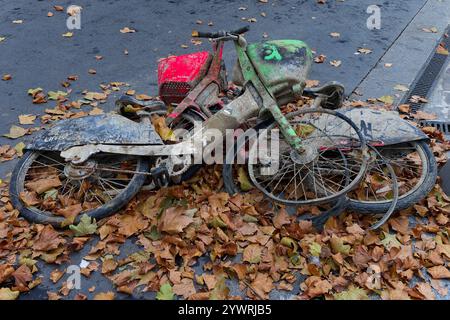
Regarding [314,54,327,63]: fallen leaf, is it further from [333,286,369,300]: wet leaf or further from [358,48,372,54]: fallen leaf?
[333,286,369,300]: wet leaf

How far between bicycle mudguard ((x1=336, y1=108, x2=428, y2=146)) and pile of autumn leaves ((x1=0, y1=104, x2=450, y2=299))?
21.8 inches

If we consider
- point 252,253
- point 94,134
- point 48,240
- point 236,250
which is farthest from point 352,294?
point 94,134

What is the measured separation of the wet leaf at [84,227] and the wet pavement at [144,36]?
1.23m

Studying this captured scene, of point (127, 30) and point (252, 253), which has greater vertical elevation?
point (127, 30)

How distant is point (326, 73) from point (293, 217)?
288 centimetres

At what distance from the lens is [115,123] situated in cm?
368

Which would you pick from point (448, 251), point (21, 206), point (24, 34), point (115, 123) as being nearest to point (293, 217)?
point (448, 251)

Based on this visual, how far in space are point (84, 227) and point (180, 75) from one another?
1659 mm

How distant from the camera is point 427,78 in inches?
223

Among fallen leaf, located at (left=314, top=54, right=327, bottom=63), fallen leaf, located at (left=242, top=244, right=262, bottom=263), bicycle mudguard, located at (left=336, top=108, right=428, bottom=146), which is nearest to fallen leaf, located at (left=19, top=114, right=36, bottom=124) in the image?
fallen leaf, located at (left=242, top=244, right=262, bottom=263)

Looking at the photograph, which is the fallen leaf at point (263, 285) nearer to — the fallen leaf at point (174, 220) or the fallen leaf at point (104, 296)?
the fallen leaf at point (174, 220)

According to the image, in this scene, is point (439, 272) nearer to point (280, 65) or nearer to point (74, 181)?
point (280, 65)

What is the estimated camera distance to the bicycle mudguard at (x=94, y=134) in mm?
3541

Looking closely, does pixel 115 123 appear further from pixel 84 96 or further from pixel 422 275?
pixel 422 275
